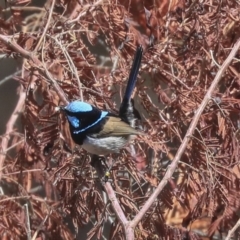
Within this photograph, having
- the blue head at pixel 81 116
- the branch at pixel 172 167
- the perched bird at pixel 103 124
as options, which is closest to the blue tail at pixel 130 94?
the perched bird at pixel 103 124

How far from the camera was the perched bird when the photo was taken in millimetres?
2615

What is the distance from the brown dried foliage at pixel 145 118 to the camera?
2568 mm

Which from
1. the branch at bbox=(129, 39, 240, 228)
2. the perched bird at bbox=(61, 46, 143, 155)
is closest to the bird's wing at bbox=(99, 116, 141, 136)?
the perched bird at bbox=(61, 46, 143, 155)

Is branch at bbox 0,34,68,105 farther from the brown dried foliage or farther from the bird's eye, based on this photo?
the bird's eye

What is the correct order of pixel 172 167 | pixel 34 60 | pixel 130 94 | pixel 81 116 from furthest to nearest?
1. pixel 130 94
2. pixel 81 116
3. pixel 34 60
4. pixel 172 167

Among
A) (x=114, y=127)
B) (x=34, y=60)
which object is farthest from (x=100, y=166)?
(x=34, y=60)

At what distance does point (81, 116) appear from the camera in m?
2.62

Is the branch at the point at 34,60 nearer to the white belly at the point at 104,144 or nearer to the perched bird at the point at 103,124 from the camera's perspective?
the perched bird at the point at 103,124

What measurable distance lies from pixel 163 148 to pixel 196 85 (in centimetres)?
32

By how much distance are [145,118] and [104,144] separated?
277 millimetres

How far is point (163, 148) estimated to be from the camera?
2.75m

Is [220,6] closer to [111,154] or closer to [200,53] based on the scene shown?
[200,53]

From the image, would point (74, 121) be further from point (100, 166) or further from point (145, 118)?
point (145, 118)

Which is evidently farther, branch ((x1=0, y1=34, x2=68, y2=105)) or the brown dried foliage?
the brown dried foliage
